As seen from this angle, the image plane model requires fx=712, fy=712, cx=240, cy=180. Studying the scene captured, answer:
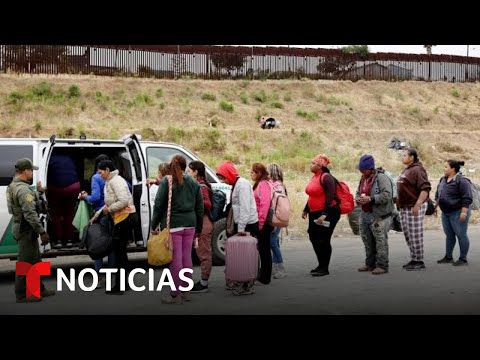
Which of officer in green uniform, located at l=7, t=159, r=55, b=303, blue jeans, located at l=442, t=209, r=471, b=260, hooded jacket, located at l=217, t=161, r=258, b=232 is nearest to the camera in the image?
officer in green uniform, located at l=7, t=159, r=55, b=303

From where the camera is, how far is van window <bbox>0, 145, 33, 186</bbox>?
10.7 metres

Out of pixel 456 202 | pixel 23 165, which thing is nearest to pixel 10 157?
pixel 23 165

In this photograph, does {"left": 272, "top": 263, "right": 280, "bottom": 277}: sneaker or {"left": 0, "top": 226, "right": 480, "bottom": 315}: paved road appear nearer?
{"left": 0, "top": 226, "right": 480, "bottom": 315}: paved road

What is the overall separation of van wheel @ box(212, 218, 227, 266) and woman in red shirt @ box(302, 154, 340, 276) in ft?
5.40

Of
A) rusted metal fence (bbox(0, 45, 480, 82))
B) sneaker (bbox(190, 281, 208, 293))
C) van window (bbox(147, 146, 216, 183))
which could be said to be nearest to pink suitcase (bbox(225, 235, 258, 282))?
sneaker (bbox(190, 281, 208, 293))

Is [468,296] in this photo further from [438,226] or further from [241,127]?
[241,127]

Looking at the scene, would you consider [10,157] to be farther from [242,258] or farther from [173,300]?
[242,258]

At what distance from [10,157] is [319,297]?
5.10 metres

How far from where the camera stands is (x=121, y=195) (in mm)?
9625

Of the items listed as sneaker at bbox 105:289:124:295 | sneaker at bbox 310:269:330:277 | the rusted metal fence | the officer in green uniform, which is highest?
the rusted metal fence

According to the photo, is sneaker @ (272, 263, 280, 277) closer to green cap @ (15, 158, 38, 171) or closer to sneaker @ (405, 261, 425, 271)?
sneaker @ (405, 261, 425, 271)

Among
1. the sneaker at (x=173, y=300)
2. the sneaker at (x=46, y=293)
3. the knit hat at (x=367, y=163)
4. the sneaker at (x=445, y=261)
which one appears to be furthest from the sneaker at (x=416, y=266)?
the sneaker at (x=46, y=293)

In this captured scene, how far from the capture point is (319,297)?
9.22 meters
